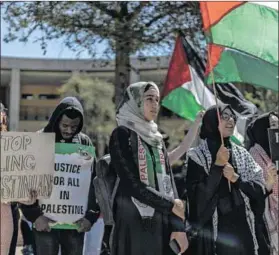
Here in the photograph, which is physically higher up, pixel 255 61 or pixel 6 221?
pixel 255 61

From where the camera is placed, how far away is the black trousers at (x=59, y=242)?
3.96 m

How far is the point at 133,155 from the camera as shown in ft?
12.0

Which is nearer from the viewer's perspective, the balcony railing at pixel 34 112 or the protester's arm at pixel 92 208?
the protester's arm at pixel 92 208

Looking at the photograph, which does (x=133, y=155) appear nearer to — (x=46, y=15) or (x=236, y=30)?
(x=236, y=30)

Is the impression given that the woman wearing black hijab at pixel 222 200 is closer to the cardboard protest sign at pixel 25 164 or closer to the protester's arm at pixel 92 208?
the protester's arm at pixel 92 208

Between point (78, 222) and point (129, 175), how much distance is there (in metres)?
0.70

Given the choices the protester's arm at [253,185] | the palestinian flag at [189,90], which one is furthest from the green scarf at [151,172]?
the palestinian flag at [189,90]

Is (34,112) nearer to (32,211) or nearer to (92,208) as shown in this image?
(92,208)

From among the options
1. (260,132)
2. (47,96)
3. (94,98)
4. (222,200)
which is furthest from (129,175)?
(47,96)

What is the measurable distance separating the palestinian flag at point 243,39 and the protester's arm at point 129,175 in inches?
84.5

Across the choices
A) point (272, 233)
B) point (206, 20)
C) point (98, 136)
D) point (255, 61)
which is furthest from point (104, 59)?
point (98, 136)

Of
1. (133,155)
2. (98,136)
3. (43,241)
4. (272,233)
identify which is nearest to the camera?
(133,155)

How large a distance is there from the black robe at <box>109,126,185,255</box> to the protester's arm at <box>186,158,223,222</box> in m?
0.46

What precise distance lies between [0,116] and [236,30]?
9.53ft
